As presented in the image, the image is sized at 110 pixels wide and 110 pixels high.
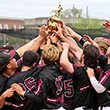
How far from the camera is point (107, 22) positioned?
4109 mm

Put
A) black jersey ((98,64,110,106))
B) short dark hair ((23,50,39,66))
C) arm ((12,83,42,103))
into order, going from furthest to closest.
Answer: black jersey ((98,64,110,106)), short dark hair ((23,50,39,66)), arm ((12,83,42,103))

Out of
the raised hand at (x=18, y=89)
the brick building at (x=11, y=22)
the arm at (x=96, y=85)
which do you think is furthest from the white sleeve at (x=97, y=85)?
the brick building at (x=11, y=22)

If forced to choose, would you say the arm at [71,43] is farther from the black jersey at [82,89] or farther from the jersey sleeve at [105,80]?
the jersey sleeve at [105,80]

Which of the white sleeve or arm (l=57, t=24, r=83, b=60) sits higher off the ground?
arm (l=57, t=24, r=83, b=60)

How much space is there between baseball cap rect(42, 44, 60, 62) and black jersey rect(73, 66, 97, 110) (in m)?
0.34

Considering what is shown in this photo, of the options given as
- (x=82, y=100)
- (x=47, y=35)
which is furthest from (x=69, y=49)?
(x=82, y=100)

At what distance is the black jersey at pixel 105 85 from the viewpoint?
386 cm

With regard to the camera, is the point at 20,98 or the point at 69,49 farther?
the point at 69,49

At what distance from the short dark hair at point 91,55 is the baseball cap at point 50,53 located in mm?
293

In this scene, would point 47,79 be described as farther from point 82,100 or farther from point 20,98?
point 82,100

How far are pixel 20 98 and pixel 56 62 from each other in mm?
505

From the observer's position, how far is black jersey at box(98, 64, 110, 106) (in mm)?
3857

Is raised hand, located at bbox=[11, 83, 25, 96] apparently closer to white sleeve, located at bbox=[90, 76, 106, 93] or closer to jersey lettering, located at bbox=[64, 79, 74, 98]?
jersey lettering, located at bbox=[64, 79, 74, 98]

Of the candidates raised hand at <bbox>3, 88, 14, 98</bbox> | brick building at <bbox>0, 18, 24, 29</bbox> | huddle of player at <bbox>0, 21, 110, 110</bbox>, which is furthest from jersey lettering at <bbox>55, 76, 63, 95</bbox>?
brick building at <bbox>0, 18, 24, 29</bbox>
